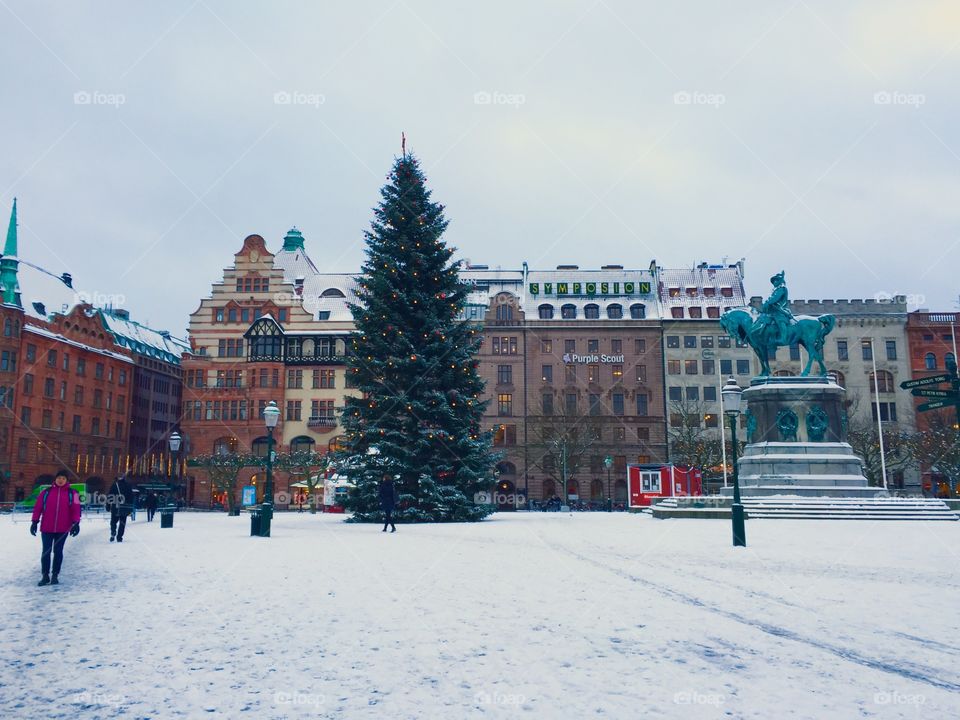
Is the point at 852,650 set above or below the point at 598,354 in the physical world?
below

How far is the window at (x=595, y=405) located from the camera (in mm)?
68812

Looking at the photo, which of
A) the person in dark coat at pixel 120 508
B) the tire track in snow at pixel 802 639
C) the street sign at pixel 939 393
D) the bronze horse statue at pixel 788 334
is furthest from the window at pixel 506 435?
the tire track in snow at pixel 802 639

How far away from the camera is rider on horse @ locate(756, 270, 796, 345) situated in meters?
32.1

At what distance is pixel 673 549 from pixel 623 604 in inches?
307

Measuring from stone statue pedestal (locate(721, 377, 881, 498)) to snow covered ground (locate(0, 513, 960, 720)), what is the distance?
14.5m

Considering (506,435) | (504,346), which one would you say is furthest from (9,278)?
(506,435)

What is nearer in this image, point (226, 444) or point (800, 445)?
point (800, 445)

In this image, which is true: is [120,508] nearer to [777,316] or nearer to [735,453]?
[735,453]

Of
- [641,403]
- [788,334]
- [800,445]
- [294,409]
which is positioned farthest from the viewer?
[641,403]

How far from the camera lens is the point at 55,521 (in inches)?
467

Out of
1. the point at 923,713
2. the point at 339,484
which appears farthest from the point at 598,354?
the point at 923,713

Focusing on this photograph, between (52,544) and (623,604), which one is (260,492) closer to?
(52,544)

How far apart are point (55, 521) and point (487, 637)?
7765 mm

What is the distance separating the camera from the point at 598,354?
7050 cm
